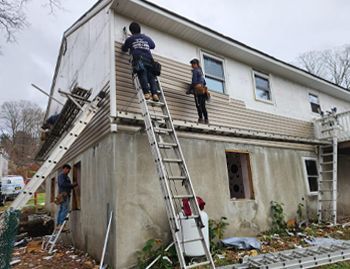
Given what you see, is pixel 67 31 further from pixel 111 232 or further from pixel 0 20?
pixel 111 232

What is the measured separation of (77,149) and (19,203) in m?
4.17

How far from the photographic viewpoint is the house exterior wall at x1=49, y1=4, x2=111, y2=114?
646 cm

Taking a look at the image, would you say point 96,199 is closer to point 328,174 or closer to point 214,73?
point 214,73

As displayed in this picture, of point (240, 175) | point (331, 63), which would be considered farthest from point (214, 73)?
point (331, 63)

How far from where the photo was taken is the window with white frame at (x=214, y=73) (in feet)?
26.2

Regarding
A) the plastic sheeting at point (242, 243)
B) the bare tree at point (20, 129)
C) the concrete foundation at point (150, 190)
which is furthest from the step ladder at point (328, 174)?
the bare tree at point (20, 129)

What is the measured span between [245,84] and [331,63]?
1273 inches

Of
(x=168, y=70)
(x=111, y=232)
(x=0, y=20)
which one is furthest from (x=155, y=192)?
(x=0, y=20)

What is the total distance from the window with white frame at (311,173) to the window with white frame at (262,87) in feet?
9.24

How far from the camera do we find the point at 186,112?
22.9 ft

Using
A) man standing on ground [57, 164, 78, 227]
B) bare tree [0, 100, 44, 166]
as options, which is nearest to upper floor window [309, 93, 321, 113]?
man standing on ground [57, 164, 78, 227]

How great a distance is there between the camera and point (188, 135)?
6.62 metres

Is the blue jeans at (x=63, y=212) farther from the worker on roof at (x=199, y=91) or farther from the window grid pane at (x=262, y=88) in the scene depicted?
the window grid pane at (x=262, y=88)

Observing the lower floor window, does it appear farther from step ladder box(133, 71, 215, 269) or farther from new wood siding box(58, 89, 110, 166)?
new wood siding box(58, 89, 110, 166)
